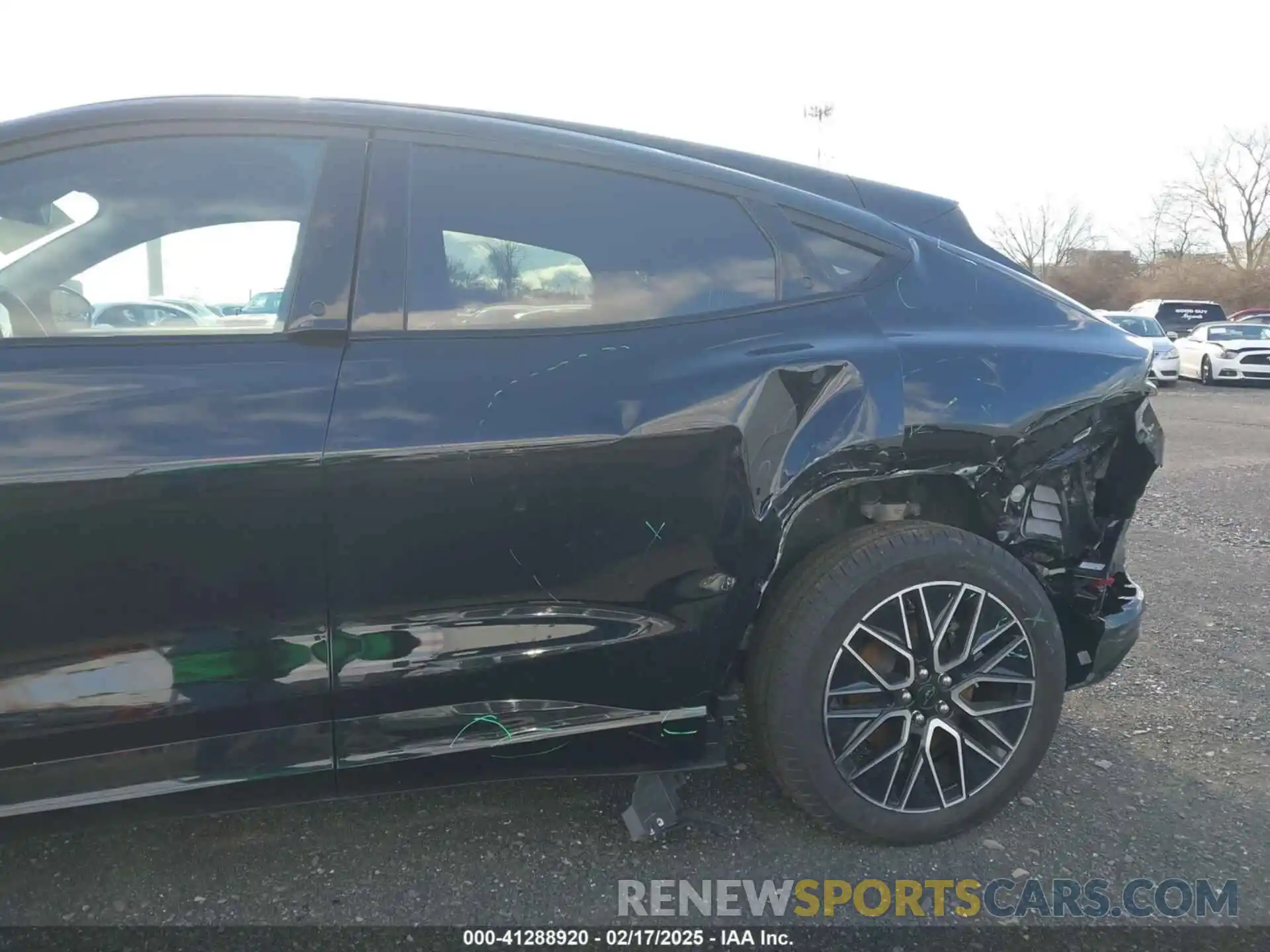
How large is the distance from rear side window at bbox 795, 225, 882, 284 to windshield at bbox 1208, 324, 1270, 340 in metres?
20.2

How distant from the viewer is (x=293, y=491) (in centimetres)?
188

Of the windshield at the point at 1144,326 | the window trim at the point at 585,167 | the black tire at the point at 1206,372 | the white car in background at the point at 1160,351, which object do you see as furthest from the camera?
the black tire at the point at 1206,372

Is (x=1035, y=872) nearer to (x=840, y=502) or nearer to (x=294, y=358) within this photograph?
(x=840, y=502)

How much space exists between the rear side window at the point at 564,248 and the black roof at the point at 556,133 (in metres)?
0.09

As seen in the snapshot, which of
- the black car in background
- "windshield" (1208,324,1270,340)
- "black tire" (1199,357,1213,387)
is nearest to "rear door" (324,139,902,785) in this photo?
"black tire" (1199,357,1213,387)

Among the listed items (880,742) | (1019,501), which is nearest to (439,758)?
(880,742)

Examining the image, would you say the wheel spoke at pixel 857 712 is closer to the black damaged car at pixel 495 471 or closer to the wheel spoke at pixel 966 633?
the black damaged car at pixel 495 471

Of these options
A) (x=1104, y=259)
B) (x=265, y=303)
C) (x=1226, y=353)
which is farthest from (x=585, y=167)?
(x=1104, y=259)

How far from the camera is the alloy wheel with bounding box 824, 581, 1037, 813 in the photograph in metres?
2.29

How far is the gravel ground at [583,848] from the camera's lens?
2.15 meters

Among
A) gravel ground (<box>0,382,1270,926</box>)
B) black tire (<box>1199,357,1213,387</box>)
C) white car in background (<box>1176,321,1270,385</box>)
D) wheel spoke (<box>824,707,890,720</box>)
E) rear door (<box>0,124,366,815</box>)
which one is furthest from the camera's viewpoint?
black tire (<box>1199,357,1213,387</box>)

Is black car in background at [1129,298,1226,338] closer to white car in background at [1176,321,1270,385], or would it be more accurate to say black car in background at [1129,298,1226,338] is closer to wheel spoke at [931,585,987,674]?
white car in background at [1176,321,1270,385]

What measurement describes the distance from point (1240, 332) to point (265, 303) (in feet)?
72.1

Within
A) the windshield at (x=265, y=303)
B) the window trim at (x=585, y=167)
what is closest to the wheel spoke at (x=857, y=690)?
the window trim at (x=585, y=167)
